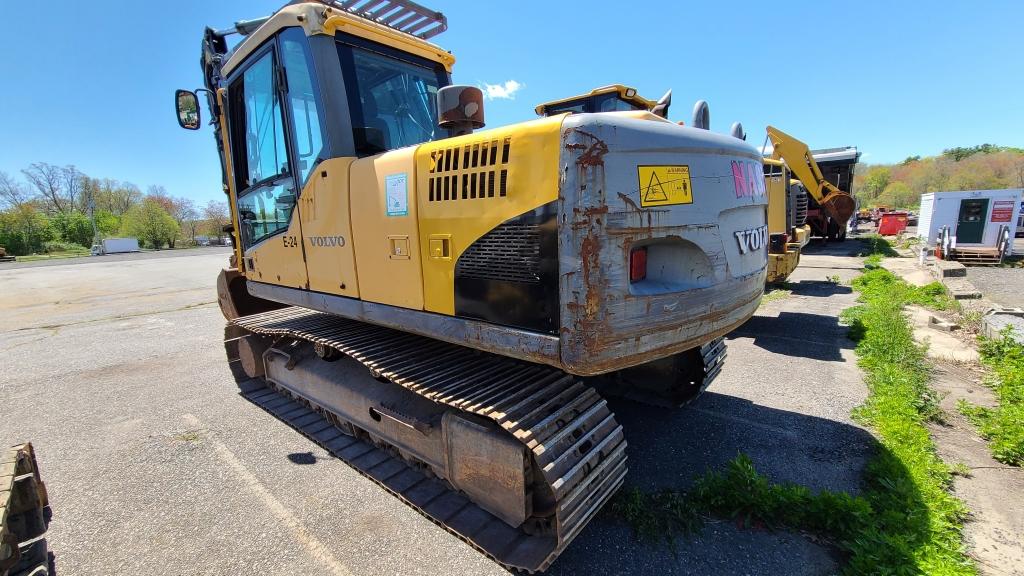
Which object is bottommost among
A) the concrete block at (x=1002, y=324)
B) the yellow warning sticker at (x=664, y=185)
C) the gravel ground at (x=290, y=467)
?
the gravel ground at (x=290, y=467)

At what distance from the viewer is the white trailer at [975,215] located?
12812mm

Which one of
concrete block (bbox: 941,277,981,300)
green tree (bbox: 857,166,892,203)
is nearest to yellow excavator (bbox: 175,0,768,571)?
concrete block (bbox: 941,277,981,300)

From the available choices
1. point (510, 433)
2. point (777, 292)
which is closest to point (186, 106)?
Result: point (510, 433)

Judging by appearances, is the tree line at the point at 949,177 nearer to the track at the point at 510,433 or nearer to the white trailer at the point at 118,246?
the track at the point at 510,433

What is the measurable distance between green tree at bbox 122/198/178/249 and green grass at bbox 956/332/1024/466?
65.5 metres

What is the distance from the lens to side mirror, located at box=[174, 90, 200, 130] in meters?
4.24

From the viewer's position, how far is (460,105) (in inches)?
96.1

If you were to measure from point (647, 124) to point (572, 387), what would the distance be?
1396 millimetres

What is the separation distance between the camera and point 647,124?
6.25 ft

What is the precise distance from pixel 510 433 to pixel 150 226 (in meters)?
64.5

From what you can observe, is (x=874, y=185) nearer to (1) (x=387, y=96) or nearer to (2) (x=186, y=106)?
(1) (x=387, y=96)

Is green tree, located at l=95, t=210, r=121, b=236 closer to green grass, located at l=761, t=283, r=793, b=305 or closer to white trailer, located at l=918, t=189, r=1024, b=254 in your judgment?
green grass, located at l=761, t=283, r=793, b=305

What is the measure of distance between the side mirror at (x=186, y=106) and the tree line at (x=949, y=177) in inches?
2051

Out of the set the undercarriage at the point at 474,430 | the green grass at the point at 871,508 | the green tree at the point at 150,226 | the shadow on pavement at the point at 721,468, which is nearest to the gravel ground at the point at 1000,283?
the green grass at the point at 871,508
